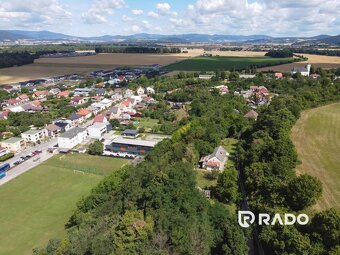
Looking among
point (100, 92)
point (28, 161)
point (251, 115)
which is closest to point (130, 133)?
point (28, 161)

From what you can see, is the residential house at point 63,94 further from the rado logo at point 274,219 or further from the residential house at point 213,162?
the rado logo at point 274,219

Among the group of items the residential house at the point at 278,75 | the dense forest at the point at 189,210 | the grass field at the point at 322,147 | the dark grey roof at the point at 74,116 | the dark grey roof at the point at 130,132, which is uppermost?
the dense forest at the point at 189,210

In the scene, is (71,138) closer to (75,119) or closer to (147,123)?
(75,119)

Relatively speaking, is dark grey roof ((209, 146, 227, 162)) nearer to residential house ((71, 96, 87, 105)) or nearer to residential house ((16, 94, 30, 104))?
residential house ((71, 96, 87, 105))

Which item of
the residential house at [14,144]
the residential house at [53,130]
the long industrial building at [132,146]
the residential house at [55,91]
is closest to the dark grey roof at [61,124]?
the residential house at [53,130]

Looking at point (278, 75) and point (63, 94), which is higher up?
point (278, 75)

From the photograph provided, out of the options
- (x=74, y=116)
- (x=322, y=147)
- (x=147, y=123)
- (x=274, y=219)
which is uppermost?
(x=274, y=219)
